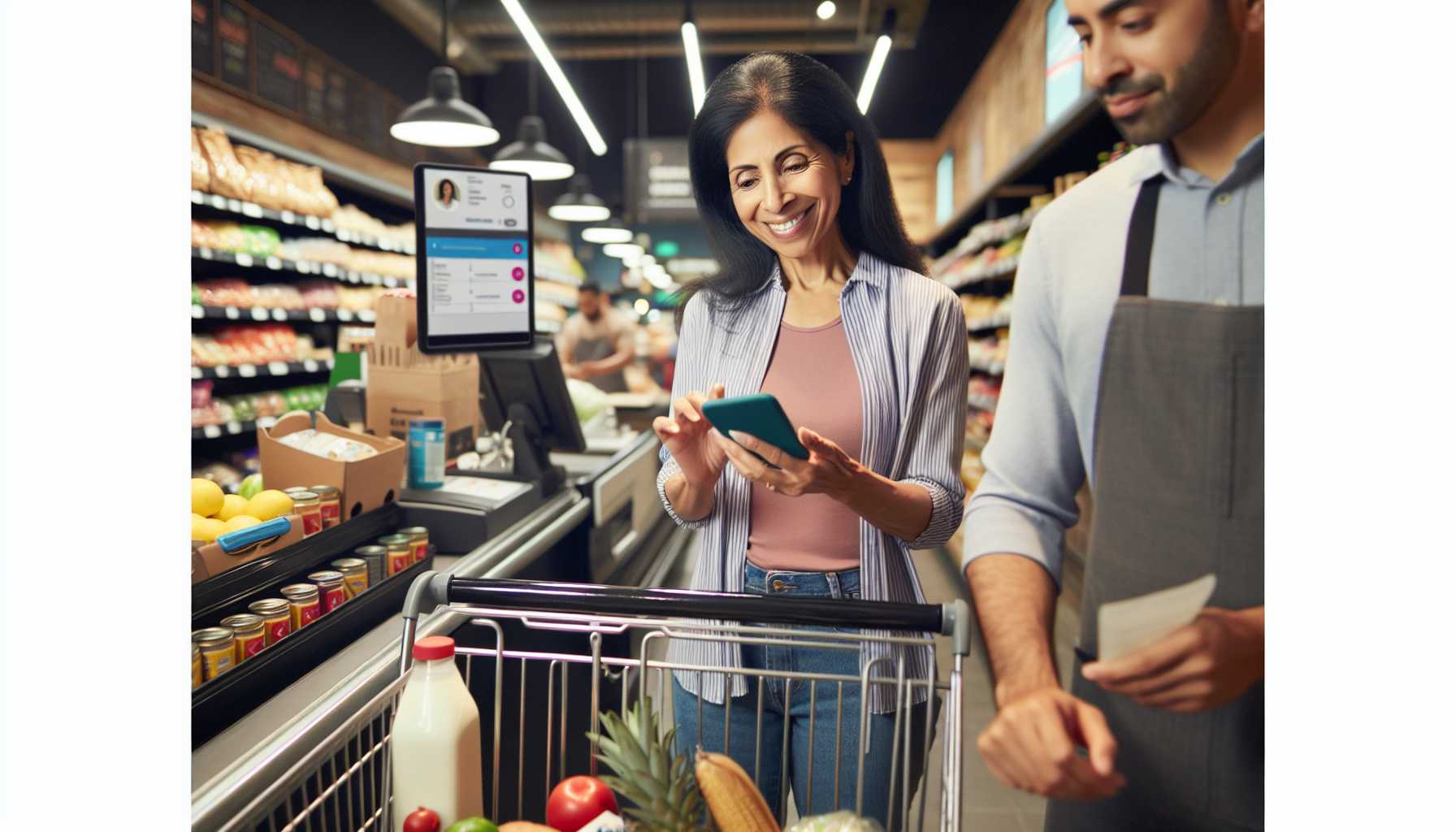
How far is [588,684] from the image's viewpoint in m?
2.31

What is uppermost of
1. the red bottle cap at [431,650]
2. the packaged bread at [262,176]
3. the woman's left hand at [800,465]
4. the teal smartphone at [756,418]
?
the packaged bread at [262,176]

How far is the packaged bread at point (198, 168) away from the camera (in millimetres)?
4438

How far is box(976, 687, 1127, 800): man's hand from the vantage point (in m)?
0.92

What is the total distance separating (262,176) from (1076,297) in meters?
5.21

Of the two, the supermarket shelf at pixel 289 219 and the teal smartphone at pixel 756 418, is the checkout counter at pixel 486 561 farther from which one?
the supermarket shelf at pixel 289 219

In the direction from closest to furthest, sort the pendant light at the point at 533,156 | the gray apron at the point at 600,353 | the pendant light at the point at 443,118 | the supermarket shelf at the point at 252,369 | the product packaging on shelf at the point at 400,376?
the product packaging on shelf at the point at 400,376
the pendant light at the point at 443,118
the supermarket shelf at the point at 252,369
the pendant light at the point at 533,156
the gray apron at the point at 600,353

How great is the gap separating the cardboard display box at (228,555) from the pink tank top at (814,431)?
0.81 m

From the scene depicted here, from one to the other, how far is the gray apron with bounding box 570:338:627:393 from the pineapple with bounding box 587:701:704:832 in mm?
4987

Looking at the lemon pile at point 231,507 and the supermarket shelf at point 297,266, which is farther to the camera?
the supermarket shelf at point 297,266

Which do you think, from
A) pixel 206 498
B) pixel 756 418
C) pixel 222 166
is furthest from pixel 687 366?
pixel 222 166

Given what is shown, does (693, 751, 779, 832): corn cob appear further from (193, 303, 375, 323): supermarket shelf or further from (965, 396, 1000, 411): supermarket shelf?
(193, 303, 375, 323): supermarket shelf

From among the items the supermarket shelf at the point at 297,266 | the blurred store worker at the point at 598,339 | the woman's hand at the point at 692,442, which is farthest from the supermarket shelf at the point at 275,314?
the woman's hand at the point at 692,442
